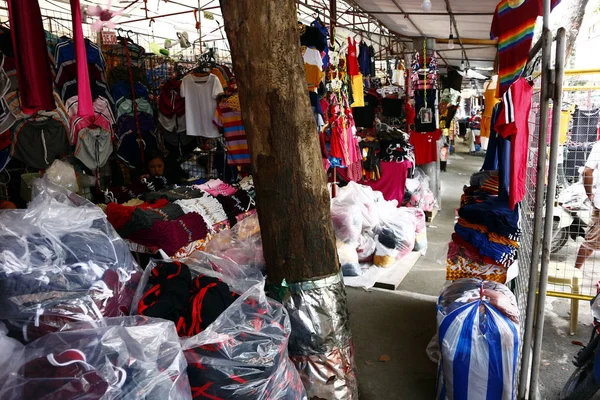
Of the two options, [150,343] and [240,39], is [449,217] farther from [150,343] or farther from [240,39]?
[150,343]

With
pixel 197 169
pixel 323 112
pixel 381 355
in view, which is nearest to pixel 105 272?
pixel 381 355

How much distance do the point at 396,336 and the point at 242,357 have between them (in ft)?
6.32

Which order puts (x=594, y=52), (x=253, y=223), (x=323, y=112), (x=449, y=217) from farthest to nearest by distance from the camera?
(x=594, y=52) → (x=449, y=217) → (x=323, y=112) → (x=253, y=223)

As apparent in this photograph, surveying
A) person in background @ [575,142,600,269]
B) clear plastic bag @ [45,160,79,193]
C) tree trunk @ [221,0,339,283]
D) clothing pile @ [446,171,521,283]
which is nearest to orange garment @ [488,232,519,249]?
clothing pile @ [446,171,521,283]

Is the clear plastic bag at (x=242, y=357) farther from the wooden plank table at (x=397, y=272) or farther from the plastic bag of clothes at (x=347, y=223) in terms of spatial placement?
the plastic bag of clothes at (x=347, y=223)

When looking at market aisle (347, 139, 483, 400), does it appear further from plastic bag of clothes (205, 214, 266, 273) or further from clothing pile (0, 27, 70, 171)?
clothing pile (0, 27, 70, 171)

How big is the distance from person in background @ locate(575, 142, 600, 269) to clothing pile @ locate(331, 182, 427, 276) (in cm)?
215

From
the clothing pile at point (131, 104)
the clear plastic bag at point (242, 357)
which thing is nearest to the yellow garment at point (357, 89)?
the clothing pile at point (131, 104)

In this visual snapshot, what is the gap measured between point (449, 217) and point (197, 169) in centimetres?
460

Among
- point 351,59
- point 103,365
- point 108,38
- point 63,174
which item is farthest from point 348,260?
point 108,38

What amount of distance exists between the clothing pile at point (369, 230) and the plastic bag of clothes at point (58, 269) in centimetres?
283

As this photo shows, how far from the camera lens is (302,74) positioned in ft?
7.21

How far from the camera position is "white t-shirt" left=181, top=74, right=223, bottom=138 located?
516 cm

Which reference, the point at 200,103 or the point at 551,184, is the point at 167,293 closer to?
the point at 551,184
